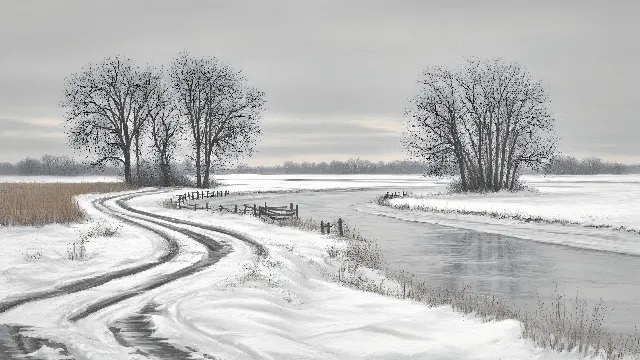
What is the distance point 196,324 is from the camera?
11.2 metres

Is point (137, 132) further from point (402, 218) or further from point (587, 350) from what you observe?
point (587, 350)

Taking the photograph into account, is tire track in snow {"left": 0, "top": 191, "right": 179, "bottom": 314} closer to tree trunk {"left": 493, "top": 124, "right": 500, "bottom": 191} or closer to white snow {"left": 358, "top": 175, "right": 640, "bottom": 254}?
white snow {"left": 358, "top": 175, "right": 640, "bottom": 254}

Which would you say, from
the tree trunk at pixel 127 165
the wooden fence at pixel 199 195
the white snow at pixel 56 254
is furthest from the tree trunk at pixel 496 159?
the white snow at pixel 56 254

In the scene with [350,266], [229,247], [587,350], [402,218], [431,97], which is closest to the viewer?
A: [587,350]

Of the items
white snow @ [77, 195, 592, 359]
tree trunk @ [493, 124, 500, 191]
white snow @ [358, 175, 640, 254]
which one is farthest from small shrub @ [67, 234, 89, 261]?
tree trunk @ [493, 124, 500, 191]

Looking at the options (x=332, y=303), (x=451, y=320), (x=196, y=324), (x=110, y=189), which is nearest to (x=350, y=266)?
(x=332, y=303)

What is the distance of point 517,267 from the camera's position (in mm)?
22734

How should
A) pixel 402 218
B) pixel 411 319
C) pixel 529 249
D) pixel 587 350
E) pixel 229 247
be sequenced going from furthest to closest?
pixel 402 218
pixel 529 249
pixel 229 247
pixel 411 319
pixel 587 350

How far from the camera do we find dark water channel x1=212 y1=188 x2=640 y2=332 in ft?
55.6

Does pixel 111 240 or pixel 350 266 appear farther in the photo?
pixel 111 240

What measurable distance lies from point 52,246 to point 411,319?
14743 millimetres

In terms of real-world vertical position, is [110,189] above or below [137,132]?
below

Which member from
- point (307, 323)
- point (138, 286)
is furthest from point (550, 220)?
point (307, 323)

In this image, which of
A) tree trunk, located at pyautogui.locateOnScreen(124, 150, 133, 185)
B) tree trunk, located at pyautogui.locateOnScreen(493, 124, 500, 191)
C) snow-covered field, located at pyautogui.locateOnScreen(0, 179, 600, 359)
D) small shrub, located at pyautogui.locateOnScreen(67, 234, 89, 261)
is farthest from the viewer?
tree trunk, located at pyautogui.locateOnScreen(124, 150, 133, 185)
